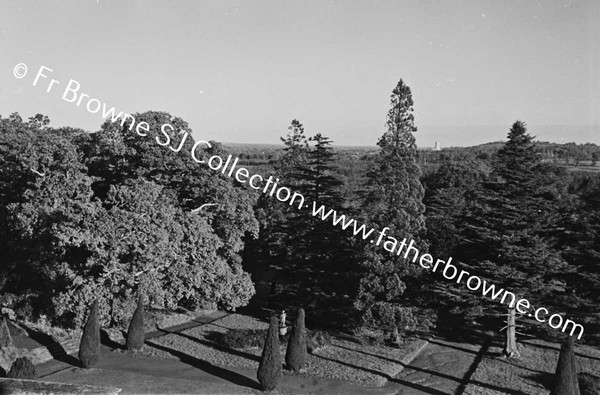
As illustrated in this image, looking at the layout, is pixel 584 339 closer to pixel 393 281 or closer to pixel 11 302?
pixel 393 281

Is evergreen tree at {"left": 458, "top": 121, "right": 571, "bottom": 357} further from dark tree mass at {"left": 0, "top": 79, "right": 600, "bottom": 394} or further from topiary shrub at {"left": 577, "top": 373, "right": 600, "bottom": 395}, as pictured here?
topiary shrub at {"left": 577, "top": 373, "right": 600, "bottom": 395}

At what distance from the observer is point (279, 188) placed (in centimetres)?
3284

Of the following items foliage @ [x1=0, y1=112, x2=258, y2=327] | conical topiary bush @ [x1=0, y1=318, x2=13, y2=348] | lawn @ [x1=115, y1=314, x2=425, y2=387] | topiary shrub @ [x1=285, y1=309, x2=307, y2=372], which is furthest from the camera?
foliage @ [x1=0, y1=112, x2=258, y2=327]

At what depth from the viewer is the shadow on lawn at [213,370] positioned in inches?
796

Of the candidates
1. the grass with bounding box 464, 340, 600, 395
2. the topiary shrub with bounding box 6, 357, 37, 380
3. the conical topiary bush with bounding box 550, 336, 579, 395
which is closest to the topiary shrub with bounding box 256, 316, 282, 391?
the grass with bounding box 464, 340, 600, 395

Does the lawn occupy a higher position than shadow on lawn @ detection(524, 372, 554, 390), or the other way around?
shadow on lawn @ detection(524, 372, 554, 390)

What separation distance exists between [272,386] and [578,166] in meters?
79.5

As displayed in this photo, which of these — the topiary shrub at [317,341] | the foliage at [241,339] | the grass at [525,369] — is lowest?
the foliage at [241,339]

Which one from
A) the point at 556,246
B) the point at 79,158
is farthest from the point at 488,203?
the point at 79,158

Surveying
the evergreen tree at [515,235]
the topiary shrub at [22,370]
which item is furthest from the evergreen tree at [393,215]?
the topiary shrub at [22,370]

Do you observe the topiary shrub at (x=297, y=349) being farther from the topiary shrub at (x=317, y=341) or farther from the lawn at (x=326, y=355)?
the topiary shrub at (x=317, y=341)

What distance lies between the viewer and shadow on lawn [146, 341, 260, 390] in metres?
20.2

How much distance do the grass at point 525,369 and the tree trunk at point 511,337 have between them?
1.06 feet

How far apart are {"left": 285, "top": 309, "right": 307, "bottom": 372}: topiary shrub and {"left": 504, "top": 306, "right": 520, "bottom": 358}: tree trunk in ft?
29.2
